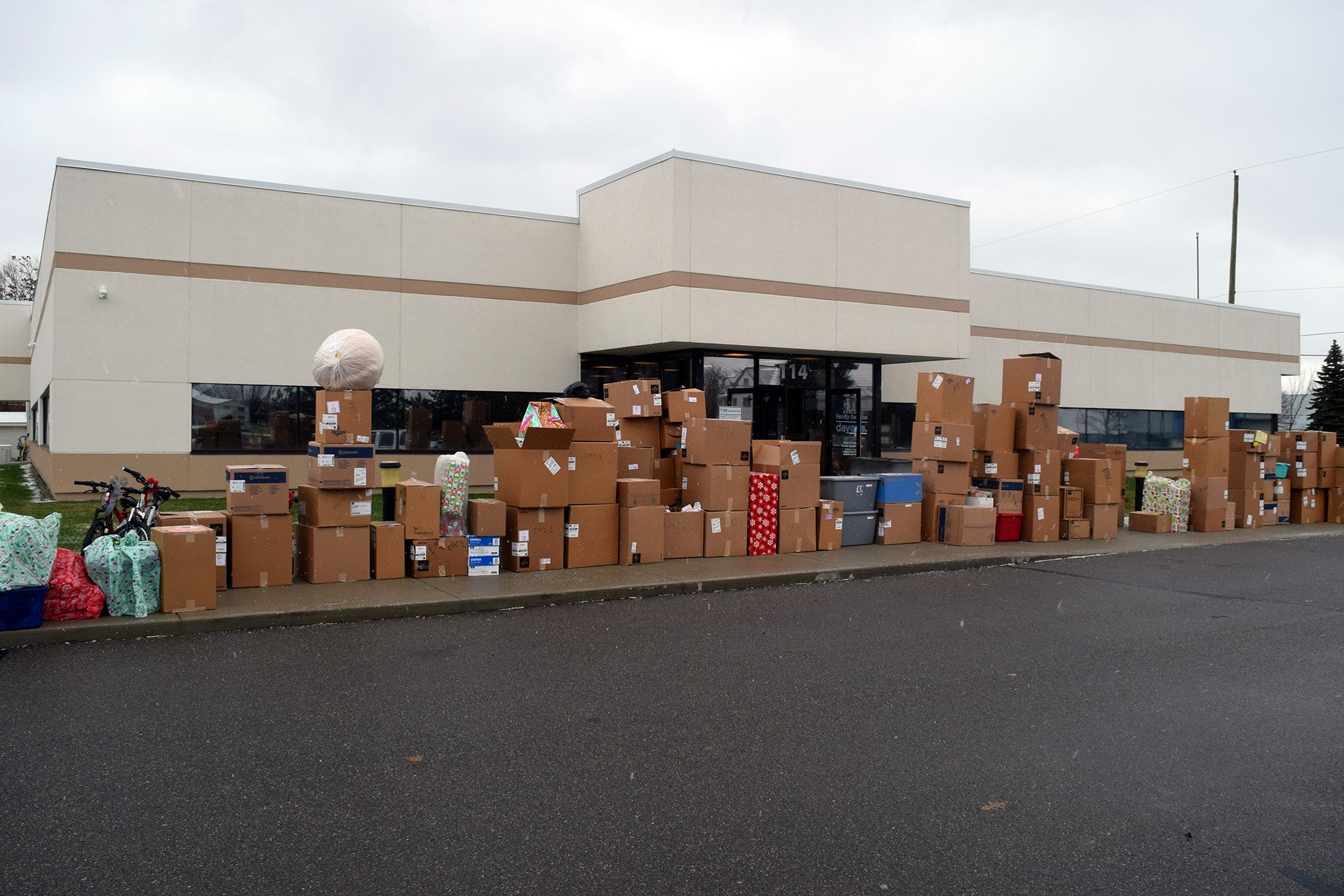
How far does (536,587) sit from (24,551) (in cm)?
433

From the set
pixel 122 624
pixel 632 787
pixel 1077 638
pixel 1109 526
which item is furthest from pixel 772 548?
pixel 632 787

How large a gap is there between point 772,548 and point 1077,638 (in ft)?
16.9

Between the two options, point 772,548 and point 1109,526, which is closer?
point 772,548

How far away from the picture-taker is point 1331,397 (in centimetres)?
4125

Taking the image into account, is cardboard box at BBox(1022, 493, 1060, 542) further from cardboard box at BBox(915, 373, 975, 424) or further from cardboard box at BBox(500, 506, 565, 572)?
cardboard box at BBox(500, 506, 565, 572)

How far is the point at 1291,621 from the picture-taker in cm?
898

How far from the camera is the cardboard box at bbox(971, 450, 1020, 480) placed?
47.7 feet

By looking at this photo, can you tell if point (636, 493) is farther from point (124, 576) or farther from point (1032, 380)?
point (1032, 380)

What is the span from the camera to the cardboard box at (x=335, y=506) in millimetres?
9594

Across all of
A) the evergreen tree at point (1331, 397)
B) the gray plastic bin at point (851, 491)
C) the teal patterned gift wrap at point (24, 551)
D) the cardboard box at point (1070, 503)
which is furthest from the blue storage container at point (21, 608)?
the evergreen tree at point (1331, 397)

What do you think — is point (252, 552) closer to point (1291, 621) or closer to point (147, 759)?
point (147, 759)

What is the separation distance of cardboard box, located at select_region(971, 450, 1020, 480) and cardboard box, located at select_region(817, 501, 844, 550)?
2.74 m

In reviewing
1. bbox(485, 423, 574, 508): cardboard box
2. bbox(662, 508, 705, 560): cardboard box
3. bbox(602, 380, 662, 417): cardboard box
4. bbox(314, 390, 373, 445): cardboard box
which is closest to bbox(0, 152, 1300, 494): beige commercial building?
bbox(602, 380, 662, 417): cardboard box

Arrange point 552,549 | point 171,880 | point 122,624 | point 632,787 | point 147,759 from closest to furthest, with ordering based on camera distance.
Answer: point 171,880 → point 632,787 → point 147,759 → point 122,624 → point 552,549
